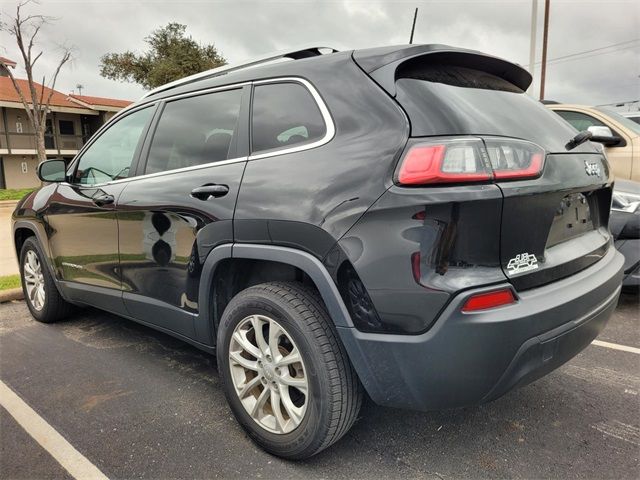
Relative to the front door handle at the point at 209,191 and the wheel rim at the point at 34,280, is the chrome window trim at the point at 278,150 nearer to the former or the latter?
the front door handle at the point at 209,191

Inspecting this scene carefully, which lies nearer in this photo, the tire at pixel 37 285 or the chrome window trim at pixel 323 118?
the chrome window trim at pixel 323 118

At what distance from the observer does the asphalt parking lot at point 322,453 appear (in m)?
2.12

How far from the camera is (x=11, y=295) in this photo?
16.0ft

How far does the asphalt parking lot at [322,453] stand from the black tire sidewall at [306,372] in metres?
0.11

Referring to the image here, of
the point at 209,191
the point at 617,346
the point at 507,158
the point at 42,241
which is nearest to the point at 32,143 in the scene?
the point at 42,241

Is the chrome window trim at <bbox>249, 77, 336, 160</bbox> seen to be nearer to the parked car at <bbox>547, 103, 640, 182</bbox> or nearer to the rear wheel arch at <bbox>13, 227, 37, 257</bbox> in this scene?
the rear wheel arch at <bbox>13, 227, 37, 257</bbox>

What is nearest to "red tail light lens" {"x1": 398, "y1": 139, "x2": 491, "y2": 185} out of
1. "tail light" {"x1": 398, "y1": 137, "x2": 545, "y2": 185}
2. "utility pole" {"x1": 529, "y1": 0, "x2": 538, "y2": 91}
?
"tail light" {"x1": 398, "y1": 137, "x2": 545, "y2": 185}

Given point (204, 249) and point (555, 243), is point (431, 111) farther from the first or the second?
point (204, 249)

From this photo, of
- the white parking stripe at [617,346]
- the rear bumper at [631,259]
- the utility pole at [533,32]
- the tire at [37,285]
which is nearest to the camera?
the white parking stripe at [617,346]

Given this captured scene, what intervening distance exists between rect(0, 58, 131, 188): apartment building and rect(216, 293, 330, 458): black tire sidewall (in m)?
28.0

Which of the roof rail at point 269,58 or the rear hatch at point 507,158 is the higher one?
the roof rail at point 269,58

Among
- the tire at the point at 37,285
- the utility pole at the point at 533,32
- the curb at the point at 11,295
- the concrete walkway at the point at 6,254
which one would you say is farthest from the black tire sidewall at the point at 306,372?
the utility pole at the point at 533,32

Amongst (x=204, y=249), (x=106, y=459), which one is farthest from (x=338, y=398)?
(x=106, y=459)

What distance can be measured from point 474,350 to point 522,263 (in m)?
0.39
